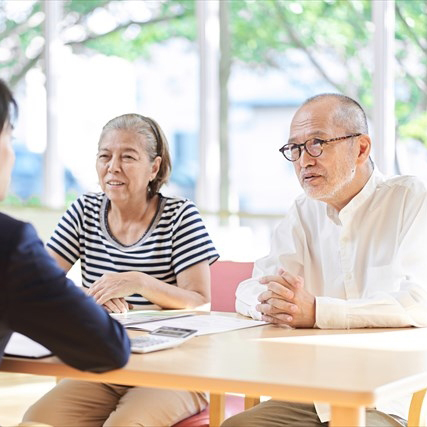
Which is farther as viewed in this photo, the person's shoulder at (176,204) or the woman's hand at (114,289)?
the person's shoulder at (176,204)

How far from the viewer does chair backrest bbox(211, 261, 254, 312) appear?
2871 mm

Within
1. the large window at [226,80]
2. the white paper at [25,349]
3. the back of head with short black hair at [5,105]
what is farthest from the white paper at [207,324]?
the large window at [226,80]

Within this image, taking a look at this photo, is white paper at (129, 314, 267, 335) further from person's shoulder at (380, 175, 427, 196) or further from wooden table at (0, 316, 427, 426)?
person's shoulder at (380, 175, 427, 196)

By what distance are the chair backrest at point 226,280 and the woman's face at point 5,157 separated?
3.86 ft

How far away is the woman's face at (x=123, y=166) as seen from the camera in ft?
9.34

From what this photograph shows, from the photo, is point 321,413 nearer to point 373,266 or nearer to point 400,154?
point 373,266

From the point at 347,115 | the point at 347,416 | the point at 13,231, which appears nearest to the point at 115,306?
the point at 347,115

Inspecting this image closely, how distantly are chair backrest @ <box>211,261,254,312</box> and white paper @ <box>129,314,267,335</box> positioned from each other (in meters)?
0.39

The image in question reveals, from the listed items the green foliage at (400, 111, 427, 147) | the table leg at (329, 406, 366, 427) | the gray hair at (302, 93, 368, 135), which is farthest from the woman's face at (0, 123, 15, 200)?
the green foliage at (400, 111, 427, 147)

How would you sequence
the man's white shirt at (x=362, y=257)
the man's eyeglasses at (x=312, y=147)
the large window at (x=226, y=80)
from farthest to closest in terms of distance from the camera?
the large window at (x=226, y=80) → the man's eyeglasses at (x=312, y=147) → the man's white shirt at (x=362, y=257)

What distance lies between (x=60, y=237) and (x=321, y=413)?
111cm

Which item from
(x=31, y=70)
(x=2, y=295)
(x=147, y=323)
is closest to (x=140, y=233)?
(x=147, y=323)

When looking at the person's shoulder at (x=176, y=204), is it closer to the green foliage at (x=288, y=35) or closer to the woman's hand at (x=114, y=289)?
the woman's hand at (x=114, y=289)

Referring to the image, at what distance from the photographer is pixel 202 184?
5.61 metres
